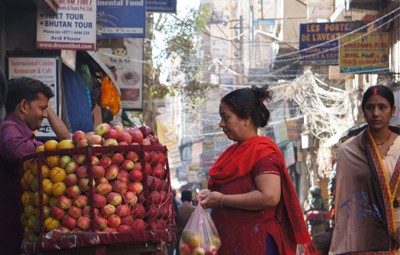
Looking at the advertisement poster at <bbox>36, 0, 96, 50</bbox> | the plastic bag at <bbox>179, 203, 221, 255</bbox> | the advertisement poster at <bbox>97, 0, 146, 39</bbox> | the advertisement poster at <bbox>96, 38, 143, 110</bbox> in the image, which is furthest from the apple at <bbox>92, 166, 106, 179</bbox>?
the advertisement poster at <bbox>96, 38, 143, 110</bbox>

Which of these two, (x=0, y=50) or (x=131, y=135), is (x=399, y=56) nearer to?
(x=0, y=50)

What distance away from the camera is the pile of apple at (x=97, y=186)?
462 cm

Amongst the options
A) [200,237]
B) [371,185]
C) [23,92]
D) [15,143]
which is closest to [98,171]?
[200,237]

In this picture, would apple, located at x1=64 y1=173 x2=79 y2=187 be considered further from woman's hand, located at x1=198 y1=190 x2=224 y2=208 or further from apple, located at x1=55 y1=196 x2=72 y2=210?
woman's hand, located at x1=198 y1=190 x2=224 y2=208

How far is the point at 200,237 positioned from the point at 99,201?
0.58 meters

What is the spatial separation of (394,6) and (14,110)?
16855 millimetres

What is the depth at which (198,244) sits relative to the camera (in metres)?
4.80

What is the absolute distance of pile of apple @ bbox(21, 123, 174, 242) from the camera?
462 centimetres

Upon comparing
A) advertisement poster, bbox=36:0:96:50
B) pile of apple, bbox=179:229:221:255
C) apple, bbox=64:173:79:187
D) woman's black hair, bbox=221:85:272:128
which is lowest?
pile of apple, bbox=179:229:221:255

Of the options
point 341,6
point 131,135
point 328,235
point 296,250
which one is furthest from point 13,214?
point 341,6

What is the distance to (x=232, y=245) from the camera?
201 inches

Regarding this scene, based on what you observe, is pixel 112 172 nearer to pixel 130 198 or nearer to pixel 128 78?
pixel 130 198

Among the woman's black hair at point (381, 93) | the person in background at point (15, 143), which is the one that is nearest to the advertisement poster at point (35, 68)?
the person in background at point (15, 143)

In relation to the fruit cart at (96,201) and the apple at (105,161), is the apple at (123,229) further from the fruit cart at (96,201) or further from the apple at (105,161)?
the apple at (105,161)
